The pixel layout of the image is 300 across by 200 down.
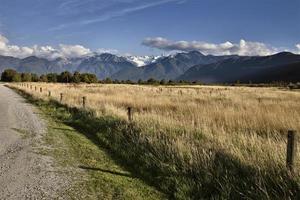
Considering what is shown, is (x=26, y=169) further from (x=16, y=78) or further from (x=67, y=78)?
(x=16, y=78)

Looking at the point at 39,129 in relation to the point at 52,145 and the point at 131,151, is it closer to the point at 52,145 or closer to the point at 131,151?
the point at 52,145

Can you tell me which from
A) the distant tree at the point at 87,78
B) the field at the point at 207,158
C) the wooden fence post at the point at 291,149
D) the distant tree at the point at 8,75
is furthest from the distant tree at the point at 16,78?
the wooden fence post at the point at 291,149

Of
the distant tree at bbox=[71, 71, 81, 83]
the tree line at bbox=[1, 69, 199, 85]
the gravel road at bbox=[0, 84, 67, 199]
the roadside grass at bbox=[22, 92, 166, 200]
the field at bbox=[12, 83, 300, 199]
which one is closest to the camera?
the field at bbox=[12, 83, 300, 199]

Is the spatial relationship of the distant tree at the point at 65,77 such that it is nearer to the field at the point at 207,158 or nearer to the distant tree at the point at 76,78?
the distant tree at the point at 76,78

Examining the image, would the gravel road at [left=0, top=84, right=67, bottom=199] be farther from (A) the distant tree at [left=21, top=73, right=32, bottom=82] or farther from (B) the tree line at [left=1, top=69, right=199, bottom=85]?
(A) the distant tree at [left=21, top=73, right=32, bottom=82]

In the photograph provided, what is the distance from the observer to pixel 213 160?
8.19 m

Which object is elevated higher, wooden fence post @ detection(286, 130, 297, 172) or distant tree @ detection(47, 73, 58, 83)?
wooden fence post @ detection(286, 130, 297, 172)

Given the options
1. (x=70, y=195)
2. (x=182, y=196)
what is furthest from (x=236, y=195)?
(x=70, y=195)

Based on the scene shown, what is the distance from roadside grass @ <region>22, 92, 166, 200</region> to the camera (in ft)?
23.9

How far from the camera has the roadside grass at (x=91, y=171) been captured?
23.9ft

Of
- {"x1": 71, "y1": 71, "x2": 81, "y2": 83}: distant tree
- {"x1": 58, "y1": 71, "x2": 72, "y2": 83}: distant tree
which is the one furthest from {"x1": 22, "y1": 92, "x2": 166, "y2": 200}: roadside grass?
{"x1": 58, "y1": 71, "x2": 72, "y2": 83}: distant tree

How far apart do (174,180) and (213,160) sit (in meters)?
0.89

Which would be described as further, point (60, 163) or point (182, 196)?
point (60, 163)

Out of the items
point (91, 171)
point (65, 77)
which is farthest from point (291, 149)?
point (65, 77)
